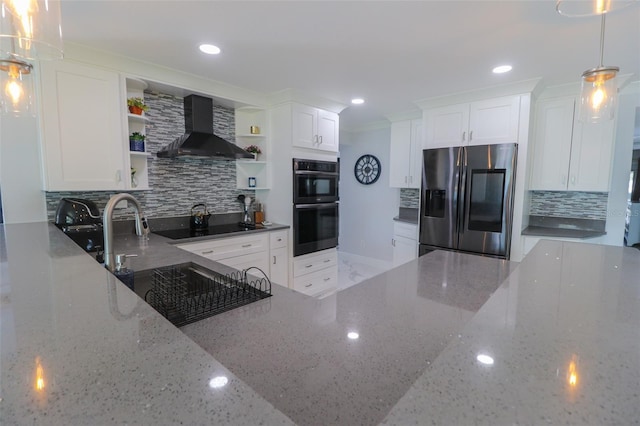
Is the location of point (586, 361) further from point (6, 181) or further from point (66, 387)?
point (6, 181)

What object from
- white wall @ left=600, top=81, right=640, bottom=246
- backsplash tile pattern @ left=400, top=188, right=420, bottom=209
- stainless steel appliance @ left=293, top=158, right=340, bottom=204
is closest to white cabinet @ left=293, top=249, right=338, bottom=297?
stainless steel appliance @ left=293, top=158, right=340, bottom=204

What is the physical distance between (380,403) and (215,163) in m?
3.16

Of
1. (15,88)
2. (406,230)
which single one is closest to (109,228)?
(15,88)

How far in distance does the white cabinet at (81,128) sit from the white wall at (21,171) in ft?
1.00

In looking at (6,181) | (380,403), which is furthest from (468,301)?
(6,181)

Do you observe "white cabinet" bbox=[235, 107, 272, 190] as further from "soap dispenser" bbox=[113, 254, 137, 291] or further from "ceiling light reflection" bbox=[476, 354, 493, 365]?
"ceiling light reflection" bbox=[476, 354, 493, 365]

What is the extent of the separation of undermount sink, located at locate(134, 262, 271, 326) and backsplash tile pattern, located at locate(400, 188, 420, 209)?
11.9ft

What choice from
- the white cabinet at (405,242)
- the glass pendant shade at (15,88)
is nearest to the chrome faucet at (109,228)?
the glass pendant shade at (15,88)

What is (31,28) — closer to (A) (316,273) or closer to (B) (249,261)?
(B) (249,261)

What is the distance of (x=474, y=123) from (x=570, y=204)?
140cm

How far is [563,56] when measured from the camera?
89.4 inches

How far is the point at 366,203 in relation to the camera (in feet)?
17.3

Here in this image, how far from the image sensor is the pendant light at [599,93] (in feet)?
4.92

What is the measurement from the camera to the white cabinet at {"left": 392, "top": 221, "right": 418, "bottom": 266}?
3.90m
